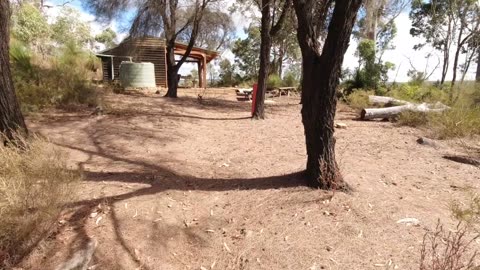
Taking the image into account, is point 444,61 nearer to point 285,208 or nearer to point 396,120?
point 396,120

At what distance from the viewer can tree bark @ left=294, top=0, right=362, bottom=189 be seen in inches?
130

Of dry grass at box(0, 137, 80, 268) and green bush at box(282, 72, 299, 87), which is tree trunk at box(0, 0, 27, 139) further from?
green bush at box(282, 72, 299, 87)

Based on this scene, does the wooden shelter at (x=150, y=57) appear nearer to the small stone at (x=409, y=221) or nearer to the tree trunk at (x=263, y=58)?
the tree trunk at (x=263, y=58)

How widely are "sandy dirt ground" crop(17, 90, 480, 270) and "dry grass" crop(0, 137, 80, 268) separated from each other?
150 millimetres

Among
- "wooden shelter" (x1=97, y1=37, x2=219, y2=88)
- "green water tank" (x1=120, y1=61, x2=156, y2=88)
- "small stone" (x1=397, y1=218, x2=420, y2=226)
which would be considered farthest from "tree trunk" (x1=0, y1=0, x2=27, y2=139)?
"wooden shelter" (x1=97, y1=37, x2=219, y2=88)

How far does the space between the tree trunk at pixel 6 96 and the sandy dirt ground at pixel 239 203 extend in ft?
2.32

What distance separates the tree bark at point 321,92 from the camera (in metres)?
3.30

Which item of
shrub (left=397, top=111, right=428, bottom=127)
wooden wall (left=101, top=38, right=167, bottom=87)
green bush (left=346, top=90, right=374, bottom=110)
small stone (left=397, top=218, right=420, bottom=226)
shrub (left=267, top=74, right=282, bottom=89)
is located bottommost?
small stone (left=397, top=218, right=420, bottom=226)

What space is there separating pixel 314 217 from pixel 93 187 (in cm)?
→ 216

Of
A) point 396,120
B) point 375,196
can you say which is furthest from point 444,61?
point 375,196

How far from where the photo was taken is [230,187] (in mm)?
3826

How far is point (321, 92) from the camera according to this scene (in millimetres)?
3426

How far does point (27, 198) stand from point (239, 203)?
180cm

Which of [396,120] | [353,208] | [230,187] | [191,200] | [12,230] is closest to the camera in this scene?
[12,230]
